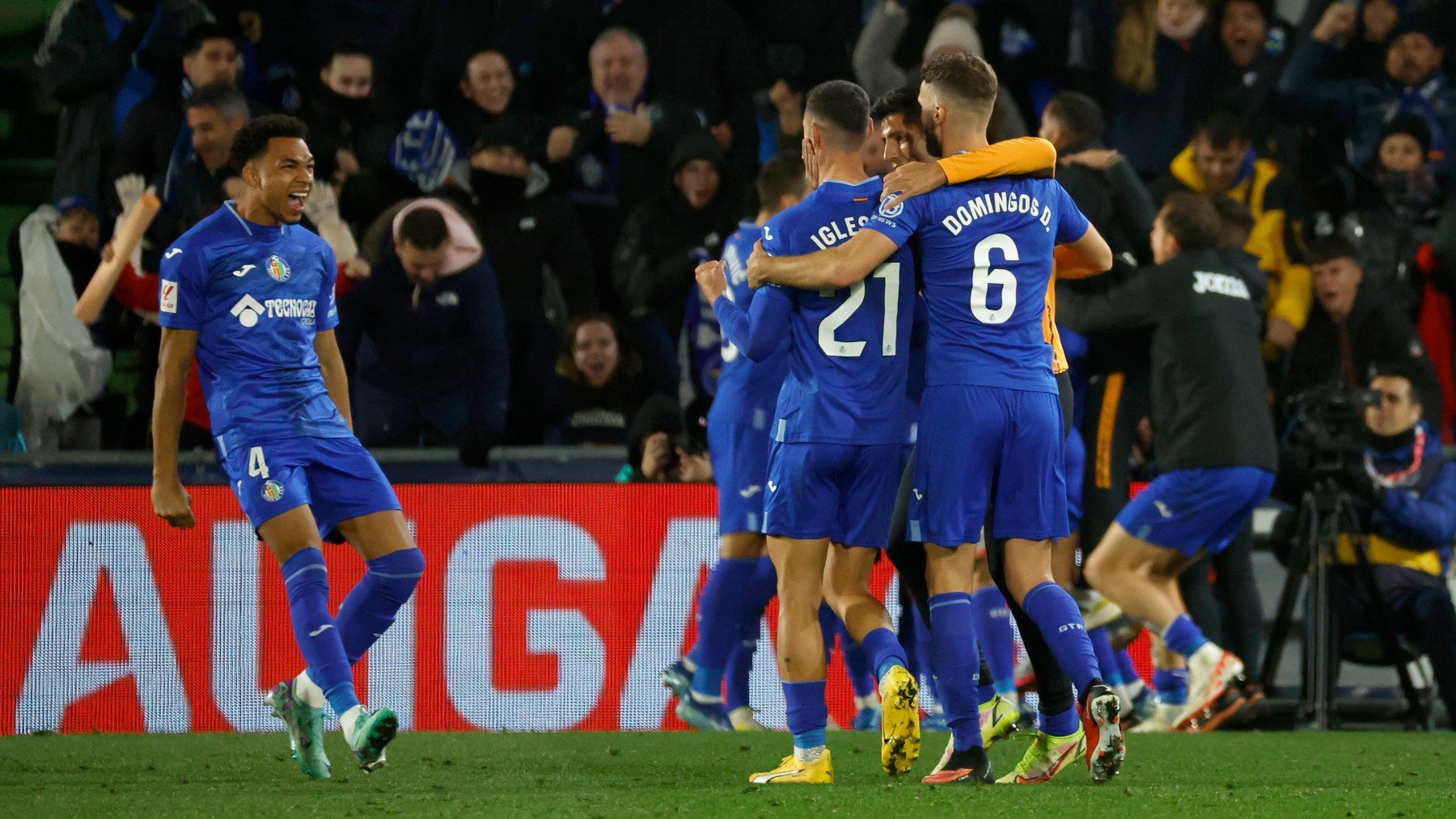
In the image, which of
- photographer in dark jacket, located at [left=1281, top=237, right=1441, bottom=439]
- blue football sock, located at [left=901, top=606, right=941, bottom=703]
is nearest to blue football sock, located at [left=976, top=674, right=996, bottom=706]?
blue football sock, located at [left=901, top=606, right=941, bottom=703]

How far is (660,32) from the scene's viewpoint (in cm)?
1113

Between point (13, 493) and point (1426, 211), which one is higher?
point (1426, 211)

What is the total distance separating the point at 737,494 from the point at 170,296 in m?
2.60

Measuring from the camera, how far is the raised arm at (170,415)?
618cm

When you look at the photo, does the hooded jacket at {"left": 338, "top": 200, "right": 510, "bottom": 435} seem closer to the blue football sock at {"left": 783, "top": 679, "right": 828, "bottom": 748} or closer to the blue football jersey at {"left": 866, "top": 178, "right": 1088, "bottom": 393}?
the blue football sock at {"left": 783, "top": 679, "right": 828, "bottom": 748}

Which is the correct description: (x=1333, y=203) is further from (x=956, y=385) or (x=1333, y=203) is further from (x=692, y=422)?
(x=956, y=385)

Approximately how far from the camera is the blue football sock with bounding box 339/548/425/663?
6.30 m

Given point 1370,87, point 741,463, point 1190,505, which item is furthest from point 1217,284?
point 1370,87

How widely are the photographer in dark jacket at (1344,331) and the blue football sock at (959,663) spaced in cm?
468

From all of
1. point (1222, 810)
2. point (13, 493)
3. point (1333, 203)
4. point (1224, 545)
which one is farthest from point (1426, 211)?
point (13, 493)

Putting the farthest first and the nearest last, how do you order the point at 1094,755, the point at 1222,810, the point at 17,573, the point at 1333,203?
1. the point at 1333,203
2. the point at 17,573
3. the point at 1094,755
4. the point at 1222,810

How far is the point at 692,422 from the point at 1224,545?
101 inches

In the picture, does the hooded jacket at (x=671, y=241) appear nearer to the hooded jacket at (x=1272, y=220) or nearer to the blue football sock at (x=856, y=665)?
the hooded jacket at (x=1272, y=220)

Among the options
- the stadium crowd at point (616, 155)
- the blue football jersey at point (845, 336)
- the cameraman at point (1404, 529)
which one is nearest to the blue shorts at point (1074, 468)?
the stadium crowd at point (616, 155)
